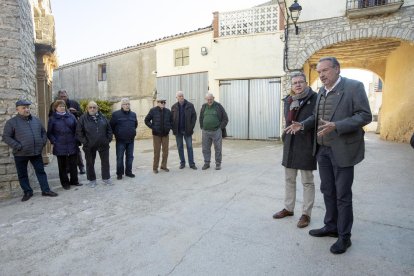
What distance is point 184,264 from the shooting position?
7.79 feet

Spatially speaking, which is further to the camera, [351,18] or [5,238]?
[351,18]

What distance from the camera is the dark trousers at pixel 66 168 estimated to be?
4.91 meters

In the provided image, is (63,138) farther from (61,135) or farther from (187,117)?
(187,117)

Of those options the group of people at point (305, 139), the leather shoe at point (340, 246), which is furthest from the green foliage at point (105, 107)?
the leather shoe at point (340, 246)

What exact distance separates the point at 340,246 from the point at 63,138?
14.9ft

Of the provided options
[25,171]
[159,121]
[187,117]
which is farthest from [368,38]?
[25,171]

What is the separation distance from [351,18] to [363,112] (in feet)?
27.7

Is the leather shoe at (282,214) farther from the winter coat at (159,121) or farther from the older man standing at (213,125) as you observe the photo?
the winter coat at (159,121)

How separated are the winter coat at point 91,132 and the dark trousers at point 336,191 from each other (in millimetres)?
3828

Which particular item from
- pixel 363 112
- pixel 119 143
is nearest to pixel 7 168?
pixel 119 143

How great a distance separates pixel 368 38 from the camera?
9.14m

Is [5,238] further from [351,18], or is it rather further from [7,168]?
[351,18]

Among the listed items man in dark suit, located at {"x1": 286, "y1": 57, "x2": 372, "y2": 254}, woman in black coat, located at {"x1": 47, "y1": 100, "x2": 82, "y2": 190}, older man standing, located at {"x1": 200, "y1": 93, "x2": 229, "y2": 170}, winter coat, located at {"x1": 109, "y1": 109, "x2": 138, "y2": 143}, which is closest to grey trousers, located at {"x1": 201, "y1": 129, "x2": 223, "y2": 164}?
older man standing, located at {"x1": 200, "y1": 93, "x2": 229, "y2": 170}

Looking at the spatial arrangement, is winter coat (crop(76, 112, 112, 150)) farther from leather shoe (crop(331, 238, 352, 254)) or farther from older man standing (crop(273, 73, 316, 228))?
leather shoe (crop(331, 238, 352, 254))
